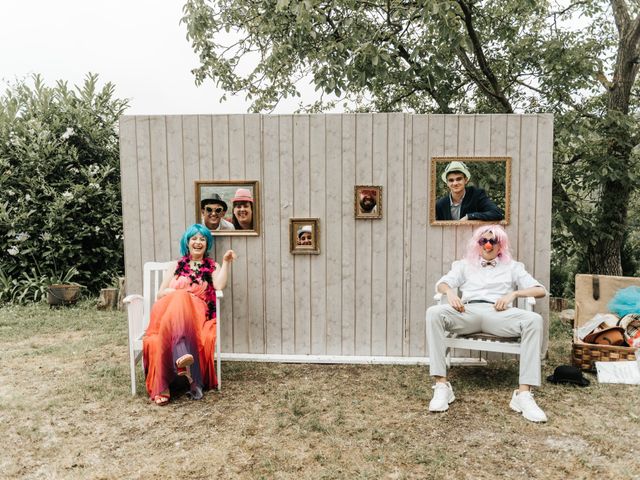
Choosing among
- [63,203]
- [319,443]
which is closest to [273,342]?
[319,443]

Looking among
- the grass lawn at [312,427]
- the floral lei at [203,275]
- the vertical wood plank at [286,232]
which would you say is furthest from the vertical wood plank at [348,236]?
the floral lei at [203,275]

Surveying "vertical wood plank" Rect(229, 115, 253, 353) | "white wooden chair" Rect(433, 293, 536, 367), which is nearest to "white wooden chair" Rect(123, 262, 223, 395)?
"vertical wood plank" Rect(229, 115, 253, 353)

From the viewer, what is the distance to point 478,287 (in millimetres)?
3979

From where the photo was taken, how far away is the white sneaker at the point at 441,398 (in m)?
3.38

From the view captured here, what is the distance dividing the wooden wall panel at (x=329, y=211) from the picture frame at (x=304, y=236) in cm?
5

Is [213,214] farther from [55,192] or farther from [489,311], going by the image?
[55,192]

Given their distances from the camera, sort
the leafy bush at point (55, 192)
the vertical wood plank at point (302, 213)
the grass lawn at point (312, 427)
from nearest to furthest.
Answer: the grass lawn at point (312, 427) → the vertical wood plank at point (302, 213) → the leafy bush at point (55, 192)

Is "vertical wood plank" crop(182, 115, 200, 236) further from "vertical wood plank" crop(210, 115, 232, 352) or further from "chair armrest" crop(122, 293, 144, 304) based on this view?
"chair armrest" crop(122, 293, 144, 304)

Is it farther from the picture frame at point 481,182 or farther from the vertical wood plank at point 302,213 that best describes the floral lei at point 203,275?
the picture frame at point 481,182

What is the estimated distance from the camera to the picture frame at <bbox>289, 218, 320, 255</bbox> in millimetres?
4395

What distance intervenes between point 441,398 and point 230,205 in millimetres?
2333

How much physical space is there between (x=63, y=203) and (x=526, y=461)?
277 inches

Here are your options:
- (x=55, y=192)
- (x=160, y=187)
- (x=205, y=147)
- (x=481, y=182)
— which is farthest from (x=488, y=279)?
(x=55, y=192)

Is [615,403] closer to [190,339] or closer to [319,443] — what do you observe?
[319,443]
